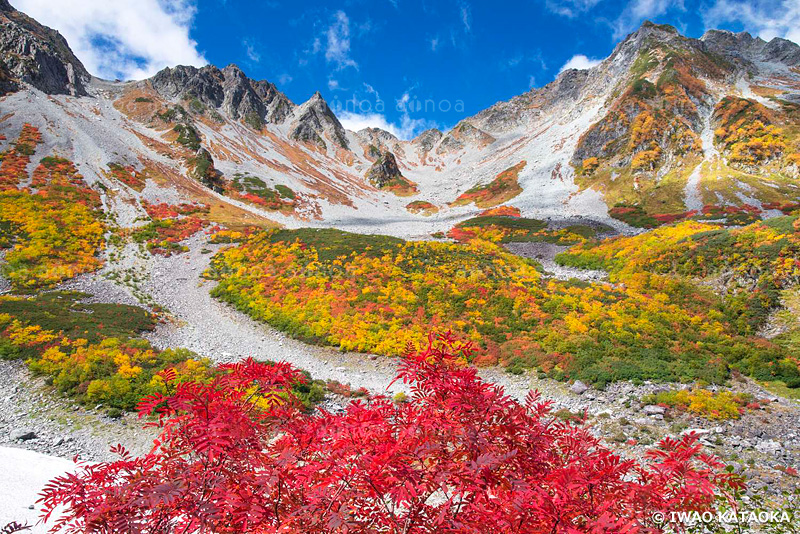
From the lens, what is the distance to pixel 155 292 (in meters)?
26.4

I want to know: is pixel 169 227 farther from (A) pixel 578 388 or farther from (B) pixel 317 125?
(B) pixel 317 125

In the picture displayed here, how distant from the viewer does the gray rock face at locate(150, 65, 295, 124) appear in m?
128

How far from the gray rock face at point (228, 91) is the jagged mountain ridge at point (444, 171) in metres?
0.61

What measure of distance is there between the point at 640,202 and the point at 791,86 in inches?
2311

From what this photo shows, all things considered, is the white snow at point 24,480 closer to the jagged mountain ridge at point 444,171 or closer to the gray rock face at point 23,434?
the gray rock face at point 23,434

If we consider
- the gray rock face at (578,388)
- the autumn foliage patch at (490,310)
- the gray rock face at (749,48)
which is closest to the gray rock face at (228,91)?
the autumn foliage patch at (490,310)

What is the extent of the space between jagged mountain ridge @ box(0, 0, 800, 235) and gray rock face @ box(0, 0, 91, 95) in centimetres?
70

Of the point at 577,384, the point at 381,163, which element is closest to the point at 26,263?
the point at 577,384

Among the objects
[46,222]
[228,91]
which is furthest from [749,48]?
[228,91]

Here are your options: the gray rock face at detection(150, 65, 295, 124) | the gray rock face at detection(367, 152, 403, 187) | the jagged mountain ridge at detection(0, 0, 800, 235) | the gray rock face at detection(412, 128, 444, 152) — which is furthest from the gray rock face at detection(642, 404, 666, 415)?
the gray rock face at detection(412, 128, 444, 152)

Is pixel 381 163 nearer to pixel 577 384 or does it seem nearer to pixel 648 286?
pixel 648 286

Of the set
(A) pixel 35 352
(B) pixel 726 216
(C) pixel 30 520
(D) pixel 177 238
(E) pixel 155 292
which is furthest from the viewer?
(B) pixel 726 216

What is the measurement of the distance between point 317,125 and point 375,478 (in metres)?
169

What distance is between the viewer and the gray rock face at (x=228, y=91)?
128 m
